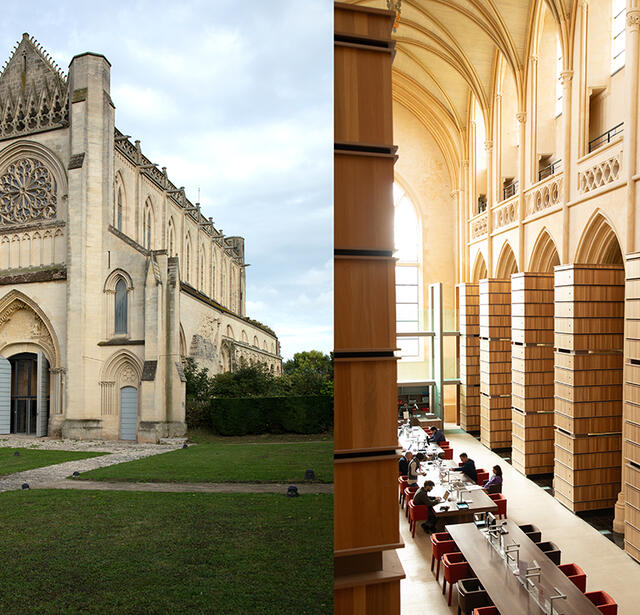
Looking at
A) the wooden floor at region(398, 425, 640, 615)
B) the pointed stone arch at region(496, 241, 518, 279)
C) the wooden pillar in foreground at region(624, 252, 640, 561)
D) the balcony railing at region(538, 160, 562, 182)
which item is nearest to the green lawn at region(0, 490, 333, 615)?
the wooden floor at region(398, 425, 640, 615)

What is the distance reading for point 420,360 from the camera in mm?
24469

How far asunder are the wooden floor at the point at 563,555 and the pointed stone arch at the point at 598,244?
6.08 meters

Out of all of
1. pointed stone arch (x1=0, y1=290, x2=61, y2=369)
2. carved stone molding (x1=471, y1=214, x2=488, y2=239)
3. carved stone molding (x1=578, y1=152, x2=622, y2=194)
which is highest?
carved stone molding (x1=471, y1=214, x2=488, y2=239)

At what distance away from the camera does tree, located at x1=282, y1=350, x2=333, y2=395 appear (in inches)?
137

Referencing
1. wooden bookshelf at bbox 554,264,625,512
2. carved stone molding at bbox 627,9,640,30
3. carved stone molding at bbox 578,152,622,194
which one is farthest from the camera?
carved stone molding at bbox 578,152,622,194

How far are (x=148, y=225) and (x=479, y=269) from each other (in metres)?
20.6

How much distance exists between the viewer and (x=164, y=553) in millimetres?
2936

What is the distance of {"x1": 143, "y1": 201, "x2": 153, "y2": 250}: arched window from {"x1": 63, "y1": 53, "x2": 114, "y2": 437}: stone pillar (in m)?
0.22

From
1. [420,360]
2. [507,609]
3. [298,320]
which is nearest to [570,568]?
[507,609]

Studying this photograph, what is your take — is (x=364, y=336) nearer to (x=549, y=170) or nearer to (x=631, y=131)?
(x=631, y=131)

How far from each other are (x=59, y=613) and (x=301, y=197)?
9.12ft

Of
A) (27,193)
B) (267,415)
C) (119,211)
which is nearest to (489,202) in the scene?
(267,415)

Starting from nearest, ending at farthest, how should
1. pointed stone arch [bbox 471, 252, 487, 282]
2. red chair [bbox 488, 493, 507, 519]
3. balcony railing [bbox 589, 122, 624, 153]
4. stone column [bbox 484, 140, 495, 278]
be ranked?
red chair [bbox 488, 493, 507, 519]
balcony railing [bbox 589, 122, 624, 153]
stone column [bbox 484, 140, 495, 278]
pointed stone arch [bbox 471, 252, 487, 282]

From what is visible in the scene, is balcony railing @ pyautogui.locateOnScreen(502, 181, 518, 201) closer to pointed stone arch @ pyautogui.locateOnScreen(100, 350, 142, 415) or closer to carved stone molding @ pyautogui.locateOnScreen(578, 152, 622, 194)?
carved stone molding @ pyautogui.locateOnScreen(578, 152, 622, 194)
